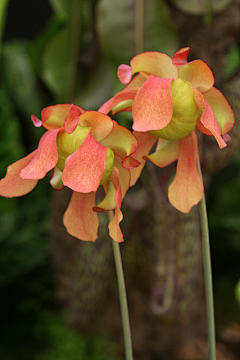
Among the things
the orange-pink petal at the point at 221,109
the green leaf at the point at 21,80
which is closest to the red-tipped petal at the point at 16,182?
the orange-pink petal at the point at 221,109

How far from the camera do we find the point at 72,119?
0.51 ft

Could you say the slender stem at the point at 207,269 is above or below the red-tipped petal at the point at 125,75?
below

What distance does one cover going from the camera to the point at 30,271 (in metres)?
0.89

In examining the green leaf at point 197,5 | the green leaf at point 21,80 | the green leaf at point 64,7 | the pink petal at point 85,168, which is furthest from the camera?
the green leaf at point 21,80

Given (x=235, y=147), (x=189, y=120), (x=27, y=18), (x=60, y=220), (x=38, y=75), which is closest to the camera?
(x=189, y=120)

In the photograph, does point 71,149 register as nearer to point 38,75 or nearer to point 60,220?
point 60,220

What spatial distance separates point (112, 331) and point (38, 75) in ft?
2.17

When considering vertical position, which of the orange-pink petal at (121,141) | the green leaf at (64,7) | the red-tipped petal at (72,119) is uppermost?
the red-tipped petal at (72,119)

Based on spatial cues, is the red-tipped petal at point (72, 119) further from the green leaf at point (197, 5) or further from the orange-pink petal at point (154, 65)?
the green leaf at point (197, 5)

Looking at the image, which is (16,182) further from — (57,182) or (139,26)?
A: (139,26)

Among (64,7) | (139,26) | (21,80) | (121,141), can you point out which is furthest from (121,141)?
(21,80)

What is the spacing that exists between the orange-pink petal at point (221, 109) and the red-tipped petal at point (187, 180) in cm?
2

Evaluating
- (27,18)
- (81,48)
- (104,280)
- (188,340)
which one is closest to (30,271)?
(104,280)

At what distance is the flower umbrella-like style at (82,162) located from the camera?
0.48 feet
